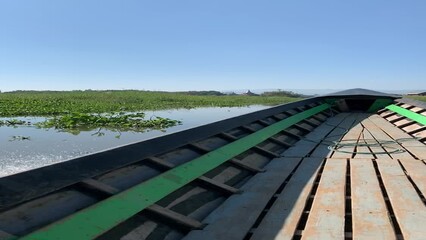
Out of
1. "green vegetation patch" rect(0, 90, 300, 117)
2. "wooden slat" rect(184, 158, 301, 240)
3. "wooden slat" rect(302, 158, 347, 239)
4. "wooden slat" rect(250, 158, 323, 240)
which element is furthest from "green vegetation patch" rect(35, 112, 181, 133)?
"wooden slat" rect(302, 158, 347, 239)

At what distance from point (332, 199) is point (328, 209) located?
0.26 m

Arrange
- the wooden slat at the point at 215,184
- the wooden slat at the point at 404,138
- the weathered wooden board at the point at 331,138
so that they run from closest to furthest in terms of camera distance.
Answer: the wooden slat at the point at 215,184 → the wooden slat at the point at 404,138 → the weathered wooden board at the point at 331,138

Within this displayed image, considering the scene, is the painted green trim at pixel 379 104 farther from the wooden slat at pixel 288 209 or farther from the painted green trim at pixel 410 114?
the wooden slat at pixel 288 209

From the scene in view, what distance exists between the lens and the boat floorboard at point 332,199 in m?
Result: 2.13

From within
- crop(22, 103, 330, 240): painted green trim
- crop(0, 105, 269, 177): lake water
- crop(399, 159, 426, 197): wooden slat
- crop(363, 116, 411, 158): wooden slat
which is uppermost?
crop(22, 103, 330, 240): painted green trim

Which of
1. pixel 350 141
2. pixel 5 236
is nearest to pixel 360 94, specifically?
pixel 350 141

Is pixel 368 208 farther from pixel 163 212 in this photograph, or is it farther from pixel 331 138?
pixel 331 138

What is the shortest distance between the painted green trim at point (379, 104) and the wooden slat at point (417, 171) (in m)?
6.61

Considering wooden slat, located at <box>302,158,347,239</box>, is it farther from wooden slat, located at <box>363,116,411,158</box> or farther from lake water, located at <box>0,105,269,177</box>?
lake water, located at <box>0,105,269,177</box>

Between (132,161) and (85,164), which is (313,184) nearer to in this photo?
(132,161)

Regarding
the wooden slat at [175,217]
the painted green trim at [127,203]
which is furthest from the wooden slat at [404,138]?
the wooden slat at [175,217]

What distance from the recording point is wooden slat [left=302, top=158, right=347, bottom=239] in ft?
6.84

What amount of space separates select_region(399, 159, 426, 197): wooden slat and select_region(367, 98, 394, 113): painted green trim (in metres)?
6.61

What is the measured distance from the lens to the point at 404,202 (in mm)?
2586
